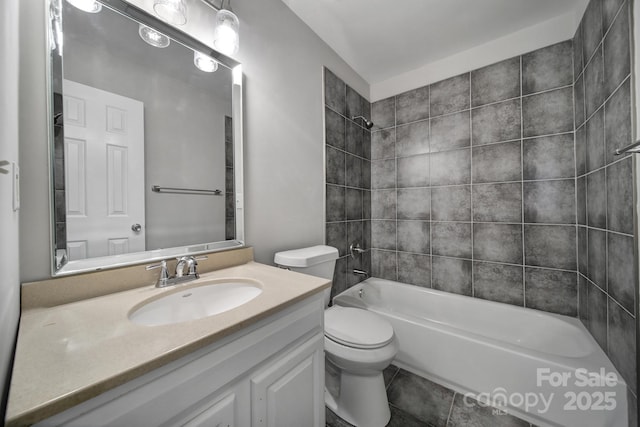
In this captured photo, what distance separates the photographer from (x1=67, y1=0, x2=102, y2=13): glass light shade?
31.3 inches

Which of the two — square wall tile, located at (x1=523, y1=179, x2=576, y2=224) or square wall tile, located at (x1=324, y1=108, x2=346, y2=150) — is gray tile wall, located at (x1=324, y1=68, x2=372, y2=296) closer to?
square wall tile, located at (x1=324, y1=108, x2=346, y2=150)

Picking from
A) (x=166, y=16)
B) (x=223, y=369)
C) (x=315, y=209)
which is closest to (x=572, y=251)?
(x=315, y=209)

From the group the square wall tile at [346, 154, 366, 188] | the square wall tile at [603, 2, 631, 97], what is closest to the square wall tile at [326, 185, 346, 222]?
the square wall tile at [346, 154, 366, 188]

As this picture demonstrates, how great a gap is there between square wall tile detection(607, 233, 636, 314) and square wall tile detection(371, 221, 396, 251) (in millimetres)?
1339

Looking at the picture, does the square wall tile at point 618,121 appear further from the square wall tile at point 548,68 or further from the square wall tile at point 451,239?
the square wall tile at point 451,239

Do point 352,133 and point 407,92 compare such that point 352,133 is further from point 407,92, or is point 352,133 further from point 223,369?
point 223,369

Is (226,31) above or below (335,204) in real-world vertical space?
A: above

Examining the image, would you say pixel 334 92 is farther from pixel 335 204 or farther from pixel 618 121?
pixel 618 121

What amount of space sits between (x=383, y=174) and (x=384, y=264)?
0.90m

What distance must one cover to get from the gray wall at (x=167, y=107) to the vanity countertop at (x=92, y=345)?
346 mm

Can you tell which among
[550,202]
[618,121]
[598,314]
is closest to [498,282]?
[598,314]

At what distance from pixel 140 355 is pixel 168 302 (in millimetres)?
426

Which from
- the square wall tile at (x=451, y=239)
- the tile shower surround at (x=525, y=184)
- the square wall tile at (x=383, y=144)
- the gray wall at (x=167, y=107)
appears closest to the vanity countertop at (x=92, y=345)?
the gray wall at (x=167, y=107)

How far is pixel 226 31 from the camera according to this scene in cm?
107
